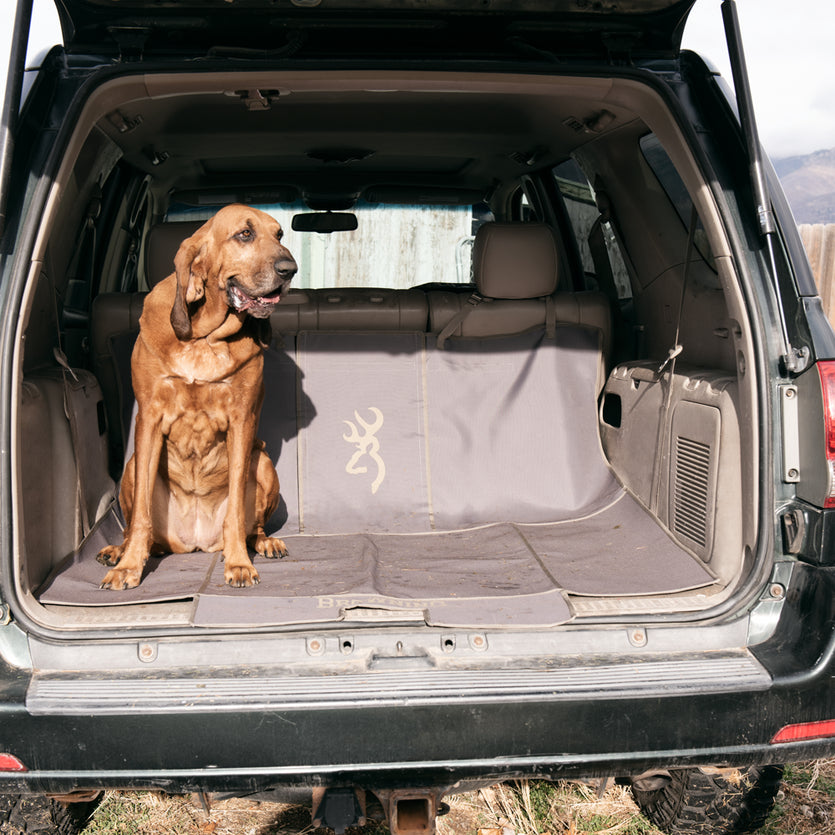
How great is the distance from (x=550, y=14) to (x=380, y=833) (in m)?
2.33

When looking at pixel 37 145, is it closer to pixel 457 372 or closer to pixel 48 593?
pixel 48 593

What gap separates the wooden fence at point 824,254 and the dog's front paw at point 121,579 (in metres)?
8.54

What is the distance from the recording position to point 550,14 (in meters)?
2.16

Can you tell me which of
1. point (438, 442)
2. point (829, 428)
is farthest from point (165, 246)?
point (829, 428)

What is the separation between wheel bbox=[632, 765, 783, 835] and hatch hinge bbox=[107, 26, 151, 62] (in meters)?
2.47

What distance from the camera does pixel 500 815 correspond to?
7.98 ft

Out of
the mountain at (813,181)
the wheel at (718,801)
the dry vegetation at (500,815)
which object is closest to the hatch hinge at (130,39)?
the dry vegetation at (500,815)

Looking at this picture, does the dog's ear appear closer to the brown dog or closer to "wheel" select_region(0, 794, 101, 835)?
the brown dog

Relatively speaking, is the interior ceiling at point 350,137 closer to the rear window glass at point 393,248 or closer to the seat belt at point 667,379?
the rear window glass at point 393,248

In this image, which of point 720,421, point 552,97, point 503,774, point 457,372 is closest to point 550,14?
point 552,97

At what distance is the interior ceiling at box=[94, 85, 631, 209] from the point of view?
2.91 m

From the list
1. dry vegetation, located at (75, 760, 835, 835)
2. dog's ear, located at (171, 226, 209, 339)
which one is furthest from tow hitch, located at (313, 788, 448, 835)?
dog's ear, located at (171, 226, 209, 339)

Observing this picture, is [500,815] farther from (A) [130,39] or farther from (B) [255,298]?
(A) [130,39]

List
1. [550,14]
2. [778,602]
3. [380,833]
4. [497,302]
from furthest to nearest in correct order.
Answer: [497,302]
[380,833]
[550,14]
[778,602]
